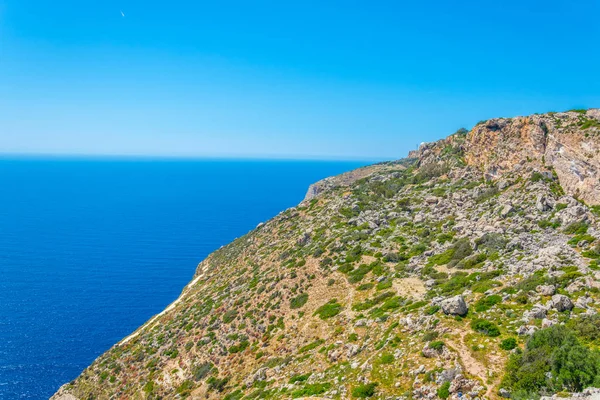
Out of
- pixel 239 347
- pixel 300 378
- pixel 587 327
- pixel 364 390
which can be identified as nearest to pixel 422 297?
pixel 300 378

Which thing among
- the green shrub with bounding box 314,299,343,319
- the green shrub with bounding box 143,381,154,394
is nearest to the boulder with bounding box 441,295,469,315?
the green shrub with bounding box 314,299,343,319

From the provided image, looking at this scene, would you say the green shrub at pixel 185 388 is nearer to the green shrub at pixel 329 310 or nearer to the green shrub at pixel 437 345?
the green shrub at pixel 329 310

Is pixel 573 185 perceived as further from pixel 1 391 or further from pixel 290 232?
pixel 1 391

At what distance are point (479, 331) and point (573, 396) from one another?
24.6 feet

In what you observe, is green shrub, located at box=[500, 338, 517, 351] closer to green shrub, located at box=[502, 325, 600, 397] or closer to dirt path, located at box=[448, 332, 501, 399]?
dirt path, located at box=[448, 332, 501, 399]

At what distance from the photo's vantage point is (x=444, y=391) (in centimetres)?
1705

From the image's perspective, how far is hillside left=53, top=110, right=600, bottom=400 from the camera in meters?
18.9

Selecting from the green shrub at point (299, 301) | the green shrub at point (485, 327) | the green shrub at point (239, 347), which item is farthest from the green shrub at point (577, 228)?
the green shrub at point (239, 347)

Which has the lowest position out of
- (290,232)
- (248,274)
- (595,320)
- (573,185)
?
(248,274)

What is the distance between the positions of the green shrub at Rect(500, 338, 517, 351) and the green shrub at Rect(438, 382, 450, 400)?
13.9ft

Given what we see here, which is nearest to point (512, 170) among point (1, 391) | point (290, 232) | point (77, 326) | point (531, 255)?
point (531, 255)

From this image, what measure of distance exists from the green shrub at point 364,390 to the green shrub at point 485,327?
7.14 metres

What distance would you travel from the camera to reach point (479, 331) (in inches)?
830

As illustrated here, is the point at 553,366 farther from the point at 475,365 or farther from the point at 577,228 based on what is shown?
the point at 577,228
